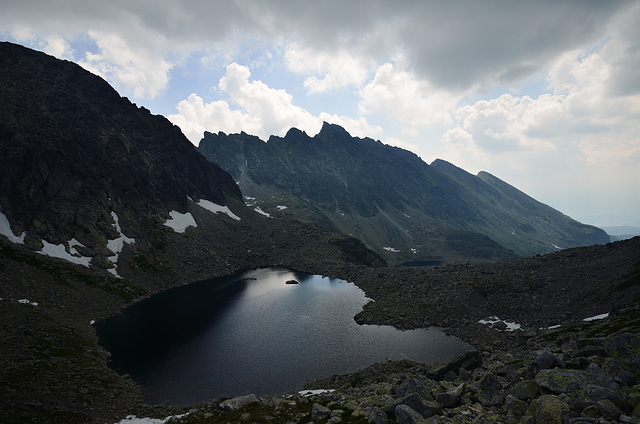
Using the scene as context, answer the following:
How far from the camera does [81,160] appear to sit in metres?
118

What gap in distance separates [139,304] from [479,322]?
280 ft

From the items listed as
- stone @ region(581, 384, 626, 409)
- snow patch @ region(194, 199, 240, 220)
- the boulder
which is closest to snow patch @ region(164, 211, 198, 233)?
snow patch @ region(194, 199, 240, 220)

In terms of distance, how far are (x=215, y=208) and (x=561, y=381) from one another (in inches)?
6772

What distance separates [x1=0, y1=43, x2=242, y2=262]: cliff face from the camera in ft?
320

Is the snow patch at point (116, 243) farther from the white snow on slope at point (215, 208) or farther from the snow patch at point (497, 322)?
the snow patch at point (497, 322)

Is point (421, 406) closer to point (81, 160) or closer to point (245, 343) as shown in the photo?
point (245, 343)

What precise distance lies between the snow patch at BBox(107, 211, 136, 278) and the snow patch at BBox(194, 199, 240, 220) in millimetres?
54435

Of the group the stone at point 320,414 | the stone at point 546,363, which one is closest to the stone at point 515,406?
the stone at point 546,363

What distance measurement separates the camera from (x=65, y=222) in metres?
98.7

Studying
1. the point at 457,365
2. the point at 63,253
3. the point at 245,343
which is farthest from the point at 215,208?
the point at 457,365

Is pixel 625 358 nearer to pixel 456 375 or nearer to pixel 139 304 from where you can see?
pixel 456 375

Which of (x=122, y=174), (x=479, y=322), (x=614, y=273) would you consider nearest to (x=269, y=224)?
(x=122, y=174)

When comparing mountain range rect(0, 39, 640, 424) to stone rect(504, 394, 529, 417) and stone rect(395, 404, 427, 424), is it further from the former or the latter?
stone rect(395, 404, 427, 424)

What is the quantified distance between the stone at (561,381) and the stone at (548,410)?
207cm
